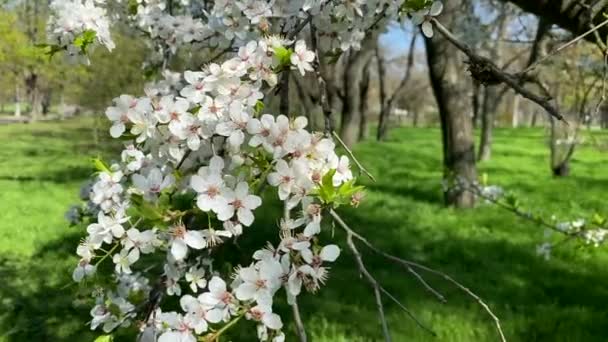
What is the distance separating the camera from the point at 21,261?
21.7ft

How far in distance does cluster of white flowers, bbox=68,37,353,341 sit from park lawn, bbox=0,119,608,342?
0.21 m

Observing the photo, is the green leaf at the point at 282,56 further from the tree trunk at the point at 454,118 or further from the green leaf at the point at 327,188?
the tree trunk at the point at 454,118

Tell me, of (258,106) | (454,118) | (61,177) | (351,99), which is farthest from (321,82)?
(351,99)

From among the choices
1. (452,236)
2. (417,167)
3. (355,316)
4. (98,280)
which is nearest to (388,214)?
(452,236)

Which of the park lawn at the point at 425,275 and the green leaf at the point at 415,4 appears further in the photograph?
the park lawn at the point at 425,275

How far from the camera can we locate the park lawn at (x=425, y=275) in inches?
181

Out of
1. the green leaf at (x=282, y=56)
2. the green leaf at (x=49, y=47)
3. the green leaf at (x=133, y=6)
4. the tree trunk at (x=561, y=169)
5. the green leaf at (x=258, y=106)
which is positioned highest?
the green leaf at (x=133, y=6)

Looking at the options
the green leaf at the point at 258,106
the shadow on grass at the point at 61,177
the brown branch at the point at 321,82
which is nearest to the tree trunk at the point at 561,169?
the shadow on grass at the point at 61,177

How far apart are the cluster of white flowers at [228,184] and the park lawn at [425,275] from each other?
0.21 meters

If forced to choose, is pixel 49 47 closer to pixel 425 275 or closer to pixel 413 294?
pixel 413 294

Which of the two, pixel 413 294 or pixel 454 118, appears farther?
pixel 454 118

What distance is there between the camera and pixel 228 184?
1.50 meters

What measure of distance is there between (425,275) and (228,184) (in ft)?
16.1

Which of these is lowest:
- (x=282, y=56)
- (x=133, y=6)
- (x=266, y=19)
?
(x=282, y=56)
